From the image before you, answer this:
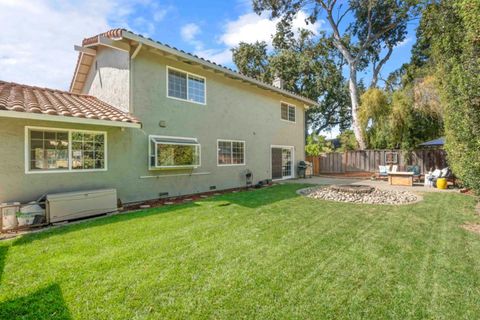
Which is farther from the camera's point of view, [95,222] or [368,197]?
[368,197]

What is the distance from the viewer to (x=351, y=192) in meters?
10.5

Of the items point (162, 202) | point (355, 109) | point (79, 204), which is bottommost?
point (162, 202)

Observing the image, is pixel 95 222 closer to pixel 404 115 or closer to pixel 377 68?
pixel 404 115

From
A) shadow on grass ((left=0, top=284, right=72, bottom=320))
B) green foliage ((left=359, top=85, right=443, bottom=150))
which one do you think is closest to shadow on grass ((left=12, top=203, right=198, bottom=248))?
shadow on grass ((left=0, top=284, right=72, bottom=320))

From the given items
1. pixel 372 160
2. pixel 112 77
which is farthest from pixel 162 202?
pixel 372 160

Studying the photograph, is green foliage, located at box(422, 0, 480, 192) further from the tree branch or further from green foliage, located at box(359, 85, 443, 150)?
the tree branch

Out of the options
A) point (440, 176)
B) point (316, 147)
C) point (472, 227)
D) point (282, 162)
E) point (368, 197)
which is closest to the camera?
point (472, 227)

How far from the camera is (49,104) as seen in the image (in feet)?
25.5

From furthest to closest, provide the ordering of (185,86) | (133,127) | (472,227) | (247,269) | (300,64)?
(300,64), (185,86), (133,127), (472,227), (247,269)

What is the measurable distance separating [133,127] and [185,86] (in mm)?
3651

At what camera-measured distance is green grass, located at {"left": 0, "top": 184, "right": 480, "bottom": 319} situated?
3066 millimetres

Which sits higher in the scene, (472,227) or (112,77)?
(112,77)

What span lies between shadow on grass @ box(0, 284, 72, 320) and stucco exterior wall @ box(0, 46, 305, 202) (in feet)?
17.1

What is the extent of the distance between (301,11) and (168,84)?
2214cm
